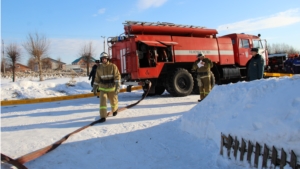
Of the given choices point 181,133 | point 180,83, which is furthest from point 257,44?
point 181,133

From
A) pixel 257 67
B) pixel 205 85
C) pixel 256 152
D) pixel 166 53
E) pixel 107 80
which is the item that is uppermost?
pixel 166 53

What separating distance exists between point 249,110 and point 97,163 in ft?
8.02

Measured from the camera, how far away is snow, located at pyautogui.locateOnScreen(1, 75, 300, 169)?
3.16 meters

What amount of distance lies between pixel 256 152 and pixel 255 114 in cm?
52

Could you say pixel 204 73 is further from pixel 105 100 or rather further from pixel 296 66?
pixel 296 66

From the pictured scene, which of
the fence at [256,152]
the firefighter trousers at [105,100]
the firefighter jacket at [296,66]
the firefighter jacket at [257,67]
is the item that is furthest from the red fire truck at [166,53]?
the firefighter jacket at [296,66]

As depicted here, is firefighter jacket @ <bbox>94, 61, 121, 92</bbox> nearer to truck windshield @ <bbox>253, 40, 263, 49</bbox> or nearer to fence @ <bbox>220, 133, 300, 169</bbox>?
fence @ <bbox>220, 133, 300, 169</bbox>

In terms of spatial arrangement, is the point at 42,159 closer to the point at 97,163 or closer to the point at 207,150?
the point at 97,163

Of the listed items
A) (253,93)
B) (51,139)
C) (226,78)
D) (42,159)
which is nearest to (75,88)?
(226,78)

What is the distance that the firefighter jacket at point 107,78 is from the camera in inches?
246

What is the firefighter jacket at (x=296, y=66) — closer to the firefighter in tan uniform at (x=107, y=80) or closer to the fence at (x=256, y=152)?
the firefighter in tan uniform at (x=107, y=80)

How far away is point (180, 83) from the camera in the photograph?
1010cm

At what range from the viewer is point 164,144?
14.9 feet

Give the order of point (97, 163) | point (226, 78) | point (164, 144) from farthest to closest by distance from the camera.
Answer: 1. point (226, 78)
2. point (164, 144)
3. point (97, 163)
